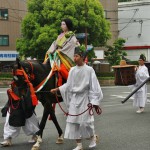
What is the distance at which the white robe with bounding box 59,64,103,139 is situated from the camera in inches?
296

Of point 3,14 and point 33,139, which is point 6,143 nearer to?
point 33,139

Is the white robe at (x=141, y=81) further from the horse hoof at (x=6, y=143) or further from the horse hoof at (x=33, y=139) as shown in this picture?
the horse hoof at (x=6, y=143)

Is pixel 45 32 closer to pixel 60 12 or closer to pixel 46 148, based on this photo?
pixel 60 12

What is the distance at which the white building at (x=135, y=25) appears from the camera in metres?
53.3

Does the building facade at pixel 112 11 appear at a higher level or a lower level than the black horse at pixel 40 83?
higher

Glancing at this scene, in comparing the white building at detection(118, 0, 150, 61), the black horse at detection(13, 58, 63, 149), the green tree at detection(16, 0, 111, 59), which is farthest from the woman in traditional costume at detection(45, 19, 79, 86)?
the white building at detection(118, 0, 150, 61)

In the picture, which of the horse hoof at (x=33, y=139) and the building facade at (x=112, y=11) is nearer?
the horse hoof at (x=33, y=139)

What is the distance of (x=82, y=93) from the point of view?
7.61 meters

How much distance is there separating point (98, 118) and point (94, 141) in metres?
4.38

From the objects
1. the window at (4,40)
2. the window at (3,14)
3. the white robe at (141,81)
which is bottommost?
the white robe at (141,81)

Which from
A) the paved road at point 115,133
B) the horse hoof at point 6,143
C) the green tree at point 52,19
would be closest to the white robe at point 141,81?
the paved road at point 115,133

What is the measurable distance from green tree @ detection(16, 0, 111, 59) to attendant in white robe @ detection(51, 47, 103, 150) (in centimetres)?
2538

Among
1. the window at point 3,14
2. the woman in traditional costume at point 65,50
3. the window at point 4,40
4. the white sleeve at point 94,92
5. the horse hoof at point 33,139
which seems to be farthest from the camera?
the window at point 4,40

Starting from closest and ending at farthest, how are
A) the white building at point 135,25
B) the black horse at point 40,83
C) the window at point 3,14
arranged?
1. the black horse at point 40,83
2. the window at point 3,14
3. the white building at point 135,25
